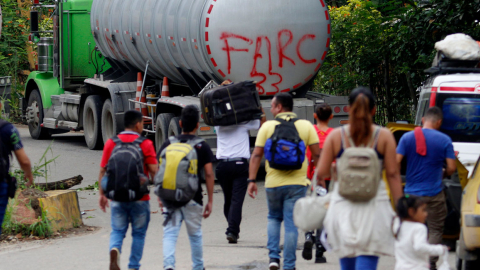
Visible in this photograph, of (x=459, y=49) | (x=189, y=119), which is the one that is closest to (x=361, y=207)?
(x=189, y=119)

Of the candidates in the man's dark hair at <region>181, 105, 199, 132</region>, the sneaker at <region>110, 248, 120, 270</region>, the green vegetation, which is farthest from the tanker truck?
the sneaker at <region>110, 248, 120, 270</region>

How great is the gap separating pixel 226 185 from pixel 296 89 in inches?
166

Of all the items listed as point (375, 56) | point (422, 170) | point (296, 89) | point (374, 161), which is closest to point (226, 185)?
point (422, 170)

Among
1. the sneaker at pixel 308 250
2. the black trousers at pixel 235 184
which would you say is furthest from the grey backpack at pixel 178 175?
the black trousers at pixel 235 184

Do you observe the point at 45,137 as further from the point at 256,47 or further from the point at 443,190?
the point at 443,190

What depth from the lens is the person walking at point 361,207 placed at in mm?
4305

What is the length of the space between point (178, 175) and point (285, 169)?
0.96 m

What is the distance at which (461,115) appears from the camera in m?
7.52

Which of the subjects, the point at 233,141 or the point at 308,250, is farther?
the point at 233,141

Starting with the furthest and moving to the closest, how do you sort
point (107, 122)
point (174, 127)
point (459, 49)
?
point (107, 122) → point (174, 127) → point (459, 49)

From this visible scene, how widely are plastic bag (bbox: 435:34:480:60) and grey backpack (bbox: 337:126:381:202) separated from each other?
427 cm

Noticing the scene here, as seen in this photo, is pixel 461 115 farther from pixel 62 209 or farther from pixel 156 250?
pixel 62 209

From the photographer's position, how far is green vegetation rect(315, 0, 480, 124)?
11453 millimetres

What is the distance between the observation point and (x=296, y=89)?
1151 cm
